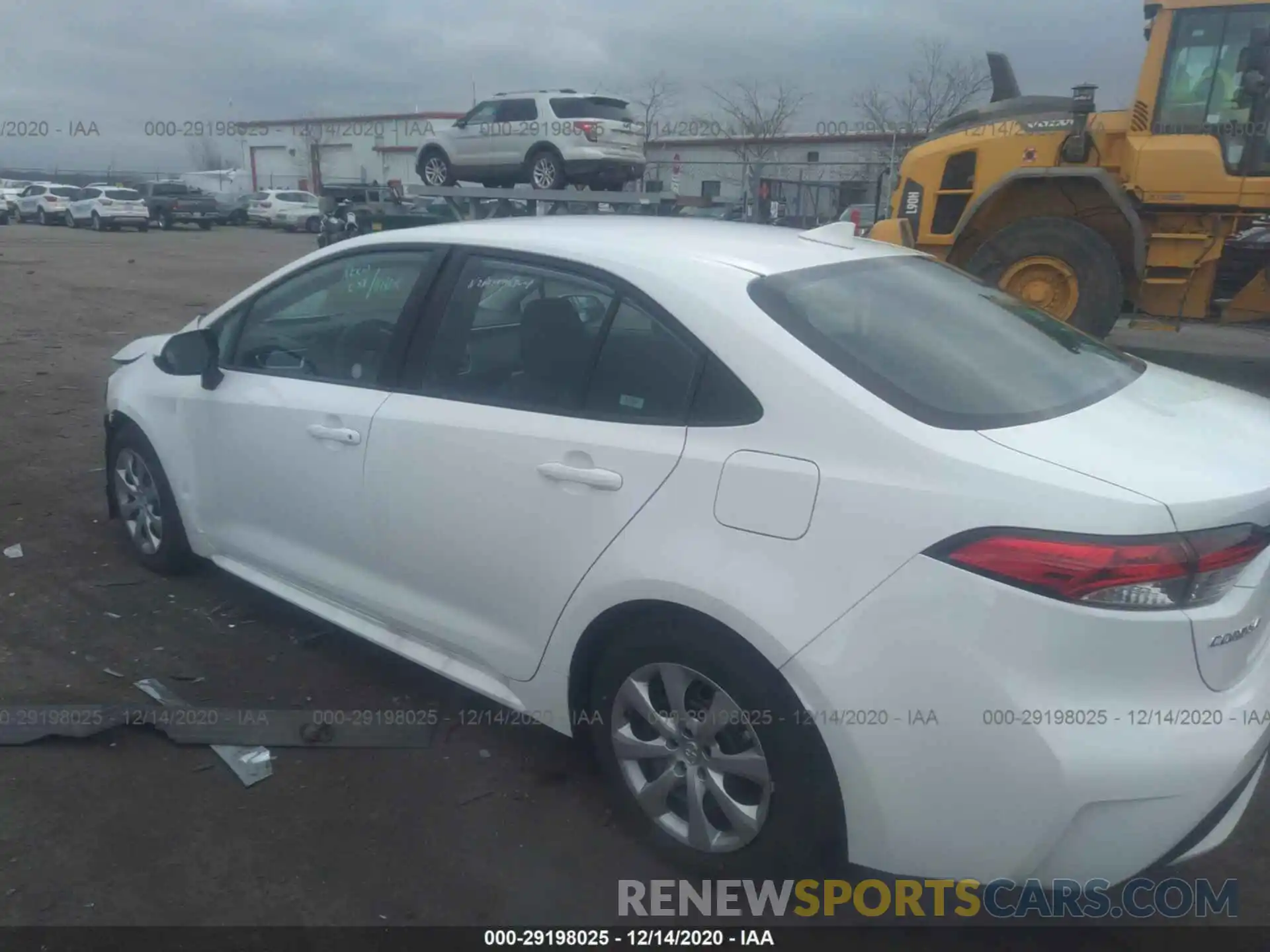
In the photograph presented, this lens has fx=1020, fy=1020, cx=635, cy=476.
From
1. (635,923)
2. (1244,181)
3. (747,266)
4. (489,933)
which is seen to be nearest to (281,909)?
(489,933)

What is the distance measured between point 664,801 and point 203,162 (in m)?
87.5

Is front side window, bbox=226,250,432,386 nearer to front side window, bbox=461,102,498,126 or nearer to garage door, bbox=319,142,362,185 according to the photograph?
front side window, bbox=461,102,498,126

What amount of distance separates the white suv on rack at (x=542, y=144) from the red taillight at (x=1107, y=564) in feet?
37.6

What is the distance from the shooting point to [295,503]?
12.0 ft

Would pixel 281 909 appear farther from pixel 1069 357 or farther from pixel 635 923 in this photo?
Result: pixel 1069 357

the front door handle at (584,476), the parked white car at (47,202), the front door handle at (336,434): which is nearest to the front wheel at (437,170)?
the front door handle at (336,434)

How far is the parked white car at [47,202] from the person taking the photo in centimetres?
3684

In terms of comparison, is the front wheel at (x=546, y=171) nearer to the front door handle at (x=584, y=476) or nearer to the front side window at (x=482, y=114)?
the front side window at (x=482, y=114)

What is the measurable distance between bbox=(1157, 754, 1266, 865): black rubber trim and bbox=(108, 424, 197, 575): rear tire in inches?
149

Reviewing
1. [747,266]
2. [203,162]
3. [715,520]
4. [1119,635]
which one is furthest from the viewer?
[203,162]

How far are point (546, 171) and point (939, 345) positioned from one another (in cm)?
1106

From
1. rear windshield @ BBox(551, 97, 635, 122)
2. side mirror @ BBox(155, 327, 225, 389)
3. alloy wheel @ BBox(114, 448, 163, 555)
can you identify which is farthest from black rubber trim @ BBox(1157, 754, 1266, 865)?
rear windshield @ BBox(551, 97, 635, 122)

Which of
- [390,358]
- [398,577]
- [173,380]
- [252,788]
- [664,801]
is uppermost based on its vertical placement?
[390,358]

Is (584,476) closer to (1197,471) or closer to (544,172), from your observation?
(1197,471)
